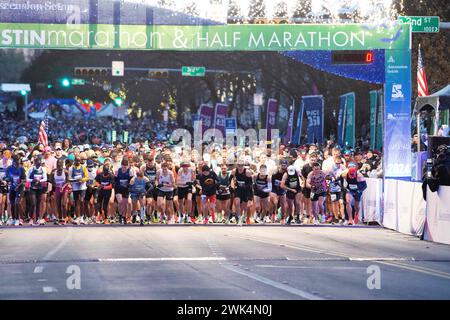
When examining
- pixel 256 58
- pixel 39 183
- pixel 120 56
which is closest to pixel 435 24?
pixel 39 183

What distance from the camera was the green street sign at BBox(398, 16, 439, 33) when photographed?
31141mm

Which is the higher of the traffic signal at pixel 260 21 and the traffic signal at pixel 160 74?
the traffic signal at pixel 260 21

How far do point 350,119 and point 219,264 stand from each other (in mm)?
27063

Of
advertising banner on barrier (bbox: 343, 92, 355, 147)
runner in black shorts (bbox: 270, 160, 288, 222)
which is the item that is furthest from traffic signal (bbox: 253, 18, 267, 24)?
advertising banner on barrier (bbox: 343, 92, 355, 147)

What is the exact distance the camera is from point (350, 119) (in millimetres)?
43219

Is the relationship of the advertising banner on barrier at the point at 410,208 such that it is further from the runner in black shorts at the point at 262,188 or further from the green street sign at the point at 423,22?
the green street sign at the point at 423,22

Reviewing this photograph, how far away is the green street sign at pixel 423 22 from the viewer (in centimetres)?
3114

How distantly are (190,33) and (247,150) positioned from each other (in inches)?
140

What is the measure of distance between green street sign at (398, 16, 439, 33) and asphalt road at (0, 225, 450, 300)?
747 cm

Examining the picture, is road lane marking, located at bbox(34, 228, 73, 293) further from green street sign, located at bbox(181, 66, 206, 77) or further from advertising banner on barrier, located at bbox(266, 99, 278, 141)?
green street sign, located at bbox(181, 66, 206, 77)

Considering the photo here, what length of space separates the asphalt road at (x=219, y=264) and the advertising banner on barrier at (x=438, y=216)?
0.48 metres

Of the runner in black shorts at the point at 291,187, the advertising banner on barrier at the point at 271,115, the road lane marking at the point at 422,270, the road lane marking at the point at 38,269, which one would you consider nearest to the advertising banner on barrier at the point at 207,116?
the advertising banner on barrier at the point at 271,115
